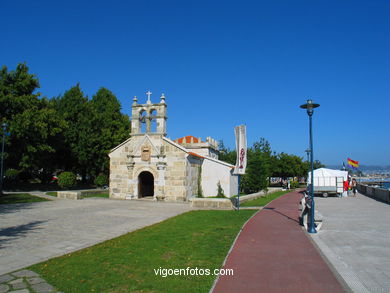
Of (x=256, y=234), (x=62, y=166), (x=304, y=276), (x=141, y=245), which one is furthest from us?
(x=62, y=166)

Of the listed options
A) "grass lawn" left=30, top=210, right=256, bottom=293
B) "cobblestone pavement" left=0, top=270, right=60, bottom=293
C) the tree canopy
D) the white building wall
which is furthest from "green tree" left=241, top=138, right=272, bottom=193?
"cobblestone pavement" left=0, top=270, right=60, bottom=293

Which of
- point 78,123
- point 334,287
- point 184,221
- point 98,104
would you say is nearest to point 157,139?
point 184,221

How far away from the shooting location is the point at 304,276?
19.8ft

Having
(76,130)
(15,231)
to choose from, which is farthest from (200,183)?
(15,231)

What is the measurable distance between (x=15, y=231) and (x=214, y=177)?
18744 mm

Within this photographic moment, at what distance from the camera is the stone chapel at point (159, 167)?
77.3ft

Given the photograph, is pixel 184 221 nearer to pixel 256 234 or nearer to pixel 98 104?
pixel 256 234

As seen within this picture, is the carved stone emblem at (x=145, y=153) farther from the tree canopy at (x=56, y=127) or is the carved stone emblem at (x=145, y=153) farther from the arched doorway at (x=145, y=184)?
the tree canopy at (x=56, y=127)

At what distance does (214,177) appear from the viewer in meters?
27.2

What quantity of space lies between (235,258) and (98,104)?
3555 centimetres

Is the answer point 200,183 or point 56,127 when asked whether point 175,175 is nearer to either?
point 200,183

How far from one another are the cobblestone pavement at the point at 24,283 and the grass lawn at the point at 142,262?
0.16 metres

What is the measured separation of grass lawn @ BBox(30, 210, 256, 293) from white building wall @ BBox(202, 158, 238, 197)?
1602 cm

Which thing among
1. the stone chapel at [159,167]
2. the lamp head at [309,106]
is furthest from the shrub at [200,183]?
the lamp head at [309,106]
